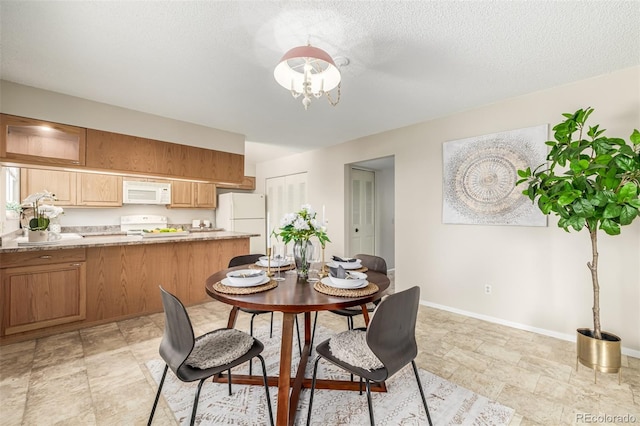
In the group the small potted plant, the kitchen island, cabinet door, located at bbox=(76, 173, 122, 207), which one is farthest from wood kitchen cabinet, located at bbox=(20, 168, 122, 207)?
the kitchen island

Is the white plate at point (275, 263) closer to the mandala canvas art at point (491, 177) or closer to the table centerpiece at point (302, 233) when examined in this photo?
the table centerpiece at point (302, 233)

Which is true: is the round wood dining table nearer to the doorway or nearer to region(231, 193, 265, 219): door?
the doorway

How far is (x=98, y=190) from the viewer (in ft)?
12.8

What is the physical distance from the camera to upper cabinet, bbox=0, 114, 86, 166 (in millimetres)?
2551

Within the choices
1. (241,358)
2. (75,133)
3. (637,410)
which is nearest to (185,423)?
(241,358)

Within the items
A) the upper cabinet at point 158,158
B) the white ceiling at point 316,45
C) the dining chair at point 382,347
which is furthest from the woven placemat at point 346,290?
the upper cabinet at point 158,158

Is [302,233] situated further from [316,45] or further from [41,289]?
[41,289]

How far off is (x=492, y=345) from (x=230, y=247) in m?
3.28

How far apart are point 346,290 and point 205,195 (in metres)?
4.28

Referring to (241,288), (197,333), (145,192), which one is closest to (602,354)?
(241,288)

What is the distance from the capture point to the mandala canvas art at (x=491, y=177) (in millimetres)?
2740

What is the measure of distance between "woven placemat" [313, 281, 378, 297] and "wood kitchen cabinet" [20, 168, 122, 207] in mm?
3894

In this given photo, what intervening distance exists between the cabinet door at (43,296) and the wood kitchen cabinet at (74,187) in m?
1.39

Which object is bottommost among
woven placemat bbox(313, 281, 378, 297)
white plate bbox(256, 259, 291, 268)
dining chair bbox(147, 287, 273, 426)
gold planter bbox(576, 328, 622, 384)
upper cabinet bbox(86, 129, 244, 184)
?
gold planter bbox(576, 328, 622, 384)
